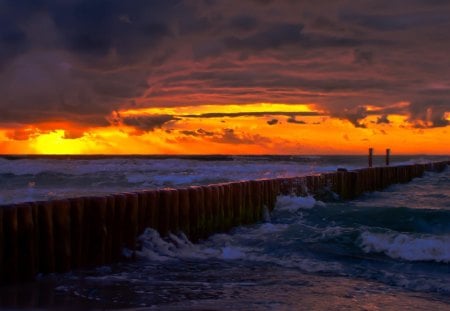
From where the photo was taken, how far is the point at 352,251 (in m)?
9.39

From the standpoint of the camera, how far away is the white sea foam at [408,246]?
8.80 meters

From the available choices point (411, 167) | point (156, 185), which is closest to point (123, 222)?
point (156, 185)

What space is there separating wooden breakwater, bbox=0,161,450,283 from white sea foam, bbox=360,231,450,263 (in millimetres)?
2955

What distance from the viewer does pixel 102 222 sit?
27.5 ft

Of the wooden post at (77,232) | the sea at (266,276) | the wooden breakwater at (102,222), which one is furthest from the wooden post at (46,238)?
the wooden post at (77,232)

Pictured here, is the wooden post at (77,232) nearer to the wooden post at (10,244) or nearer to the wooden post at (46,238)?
the wooden post at (46,238)

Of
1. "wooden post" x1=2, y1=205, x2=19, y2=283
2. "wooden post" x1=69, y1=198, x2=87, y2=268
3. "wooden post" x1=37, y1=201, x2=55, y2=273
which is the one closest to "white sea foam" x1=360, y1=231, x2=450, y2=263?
"wooden post" x1=69, y1=198, x2=87, y2=268

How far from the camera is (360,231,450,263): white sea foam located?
28.9 ft

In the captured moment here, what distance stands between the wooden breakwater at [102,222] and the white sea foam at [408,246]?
2955 mm

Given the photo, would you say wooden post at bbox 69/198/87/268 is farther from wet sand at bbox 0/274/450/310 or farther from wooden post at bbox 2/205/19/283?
wooden post at bbox 2/205/19/283

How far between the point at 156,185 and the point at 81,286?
22583mm

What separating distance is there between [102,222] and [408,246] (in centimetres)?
441

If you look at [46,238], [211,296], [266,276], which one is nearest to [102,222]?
[46,238]

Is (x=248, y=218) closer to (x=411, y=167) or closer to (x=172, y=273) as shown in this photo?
(x=172, y=273)
